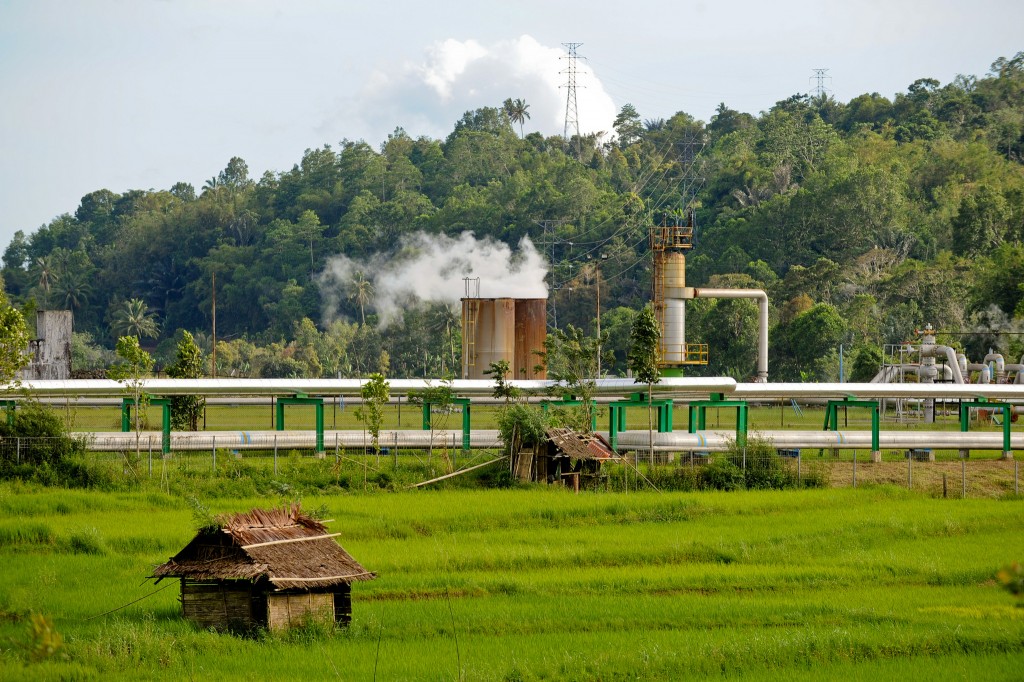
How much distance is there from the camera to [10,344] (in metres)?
41.9

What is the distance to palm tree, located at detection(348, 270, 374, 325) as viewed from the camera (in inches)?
4599

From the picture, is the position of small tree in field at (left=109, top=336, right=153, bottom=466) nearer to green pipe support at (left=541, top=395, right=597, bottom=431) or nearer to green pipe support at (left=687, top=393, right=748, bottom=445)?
green pipe support at (left=541, top=395, right=597, bottom=431)

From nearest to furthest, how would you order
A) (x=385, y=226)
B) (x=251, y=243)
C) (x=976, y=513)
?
(x=976, y=513)
(x=385, y=226)
(x=251, y=243)

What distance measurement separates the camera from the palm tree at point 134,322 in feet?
410

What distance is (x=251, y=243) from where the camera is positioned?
145250 millimetres

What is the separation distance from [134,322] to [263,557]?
103719mm

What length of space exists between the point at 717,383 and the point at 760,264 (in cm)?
5481

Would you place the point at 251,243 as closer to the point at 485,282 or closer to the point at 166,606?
the point at 485,282

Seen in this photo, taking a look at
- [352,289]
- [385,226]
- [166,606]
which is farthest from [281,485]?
[385,226]

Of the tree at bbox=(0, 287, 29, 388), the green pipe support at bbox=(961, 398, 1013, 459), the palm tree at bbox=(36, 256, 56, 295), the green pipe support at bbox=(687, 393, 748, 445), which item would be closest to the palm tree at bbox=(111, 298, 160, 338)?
the palm tree at bbox=(36, 256, 56, 295)

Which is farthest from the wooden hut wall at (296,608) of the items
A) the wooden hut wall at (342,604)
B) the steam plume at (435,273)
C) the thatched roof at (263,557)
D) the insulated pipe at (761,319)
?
the steam plume at (435,273)

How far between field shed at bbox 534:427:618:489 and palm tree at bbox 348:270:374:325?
7351cm

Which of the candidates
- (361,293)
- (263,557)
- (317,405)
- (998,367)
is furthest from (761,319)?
(361,293)

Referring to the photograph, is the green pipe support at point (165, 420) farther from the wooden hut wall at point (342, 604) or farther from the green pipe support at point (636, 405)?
the wooden hut wall at point (342, 604)
